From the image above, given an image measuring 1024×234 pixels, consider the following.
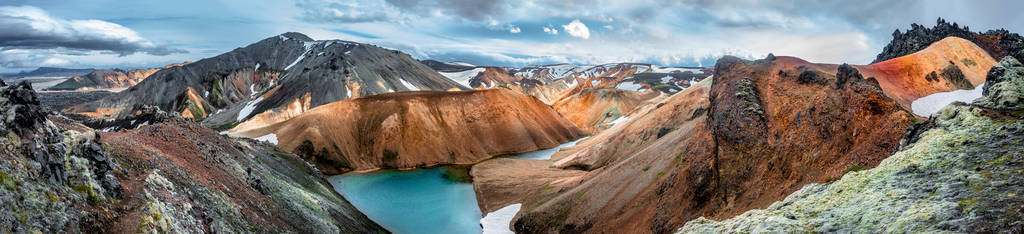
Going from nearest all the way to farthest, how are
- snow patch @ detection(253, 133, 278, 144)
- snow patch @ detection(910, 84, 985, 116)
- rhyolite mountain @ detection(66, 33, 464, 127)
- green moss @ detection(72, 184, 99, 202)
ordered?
1. green moss @ detection(72, 184, 99, 202)
2. snow patch @ detection(910, 84, 985, 116)
3. snow patch @ detection(253, 133, 278, 144)
4. rhyolite mountain @ detection(66, 33, 464, 127)

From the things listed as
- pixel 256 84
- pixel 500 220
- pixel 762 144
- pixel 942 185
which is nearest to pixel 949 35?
pixel 762 144

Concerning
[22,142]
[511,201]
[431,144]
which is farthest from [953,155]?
[431,144]

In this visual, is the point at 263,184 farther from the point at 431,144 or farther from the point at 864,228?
the point at 431,144

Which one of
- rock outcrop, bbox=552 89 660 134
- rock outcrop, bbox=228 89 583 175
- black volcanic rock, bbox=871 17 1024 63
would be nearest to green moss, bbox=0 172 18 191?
rock outcrop, bbox=228 89 583 175

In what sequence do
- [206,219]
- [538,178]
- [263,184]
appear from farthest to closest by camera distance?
[538,178]
[263,184]
[206,219]

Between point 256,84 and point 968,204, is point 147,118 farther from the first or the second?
point 256,84

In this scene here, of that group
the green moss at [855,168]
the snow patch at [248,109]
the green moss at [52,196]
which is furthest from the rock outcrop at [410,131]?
the green moss at [855,168]

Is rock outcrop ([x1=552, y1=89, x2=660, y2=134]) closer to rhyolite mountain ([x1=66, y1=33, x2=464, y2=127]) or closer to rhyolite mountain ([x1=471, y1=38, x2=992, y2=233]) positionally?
rhyolite mountain ([x1=66, y1=33, x2=464, y2=127])
